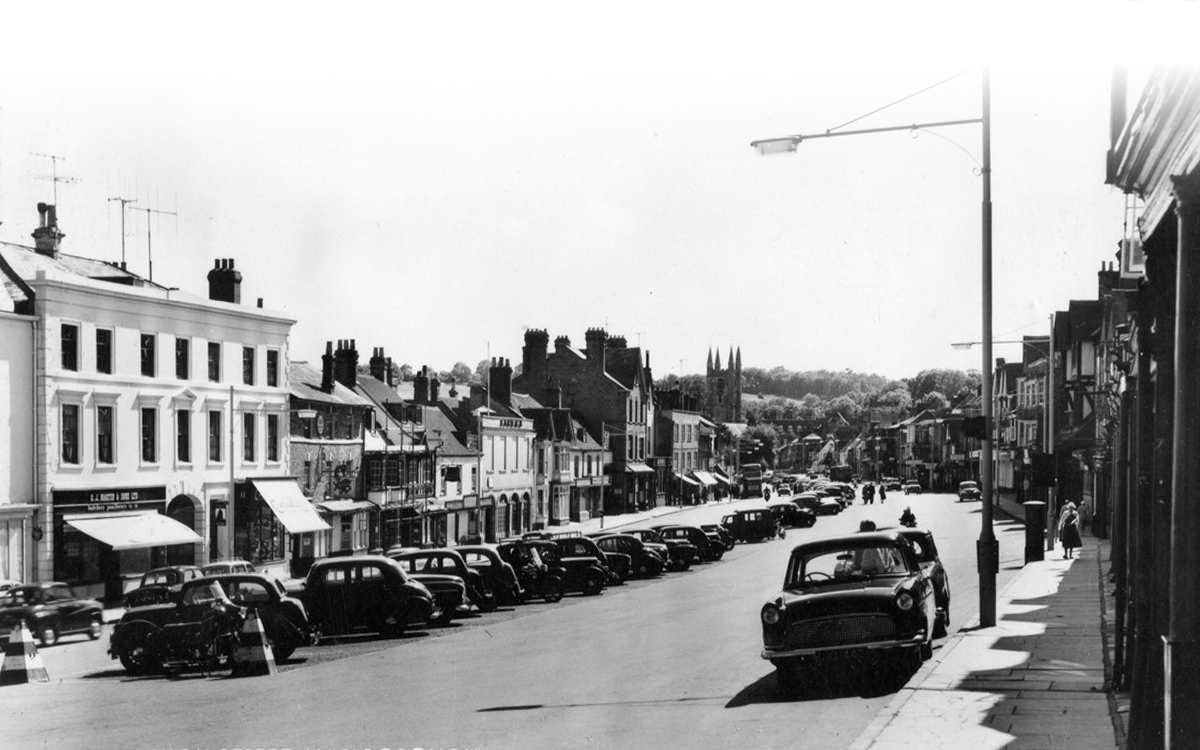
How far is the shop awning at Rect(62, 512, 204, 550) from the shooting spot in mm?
32625

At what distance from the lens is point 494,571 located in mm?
27328

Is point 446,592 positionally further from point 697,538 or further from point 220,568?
point 697,538

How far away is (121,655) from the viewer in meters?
18.6

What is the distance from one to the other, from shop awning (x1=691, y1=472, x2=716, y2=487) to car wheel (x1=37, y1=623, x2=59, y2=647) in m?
80.5

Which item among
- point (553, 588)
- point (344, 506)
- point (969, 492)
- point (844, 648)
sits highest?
point (844, 648)

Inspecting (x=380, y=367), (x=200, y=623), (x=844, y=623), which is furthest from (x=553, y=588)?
(x=380, y=367)

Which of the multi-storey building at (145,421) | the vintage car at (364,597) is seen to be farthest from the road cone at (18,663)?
the multi-storey building at (145,421)

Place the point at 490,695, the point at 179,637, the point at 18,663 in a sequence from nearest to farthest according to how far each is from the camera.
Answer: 1. the point at 490,695
2. the point at 18,663
3. the point at 179,637

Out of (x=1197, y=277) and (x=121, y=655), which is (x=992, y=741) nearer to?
(x=1197, y=277)

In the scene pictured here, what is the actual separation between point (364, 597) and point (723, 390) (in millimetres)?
147110

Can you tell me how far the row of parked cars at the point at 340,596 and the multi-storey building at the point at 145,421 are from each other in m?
6.87

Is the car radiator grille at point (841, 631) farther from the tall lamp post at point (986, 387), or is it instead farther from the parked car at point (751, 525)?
the parked car at point (751, 525)

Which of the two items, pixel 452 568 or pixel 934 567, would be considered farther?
pixel 452 568

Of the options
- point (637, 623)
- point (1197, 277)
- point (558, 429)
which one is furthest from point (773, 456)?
point (1197, 277)
